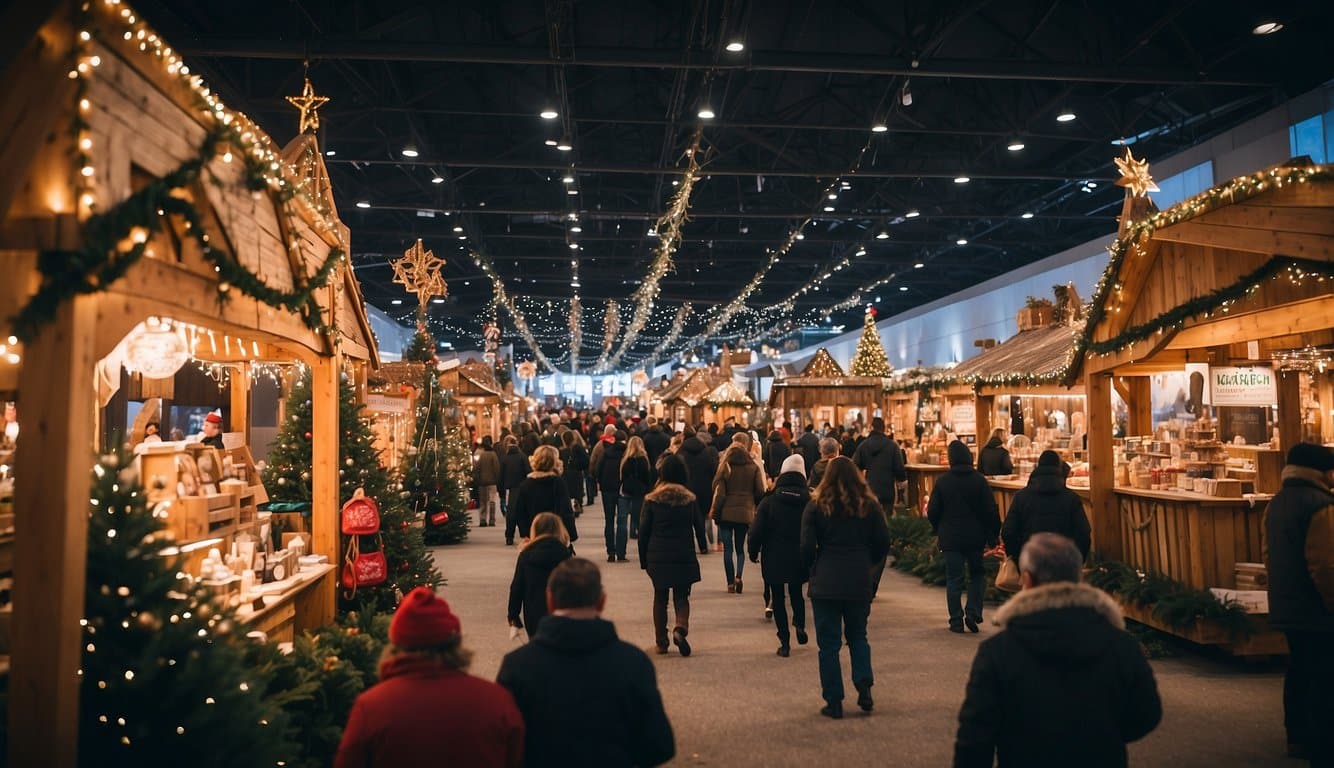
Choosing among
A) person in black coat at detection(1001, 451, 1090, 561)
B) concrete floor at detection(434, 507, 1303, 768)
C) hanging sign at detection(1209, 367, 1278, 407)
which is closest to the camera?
concrete floor at detection(434, 507, 1303, 768)

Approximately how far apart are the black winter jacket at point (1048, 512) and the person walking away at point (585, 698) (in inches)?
181

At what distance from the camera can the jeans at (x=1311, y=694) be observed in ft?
14.6

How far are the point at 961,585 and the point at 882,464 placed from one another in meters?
3.62

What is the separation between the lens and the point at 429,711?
2.49 m

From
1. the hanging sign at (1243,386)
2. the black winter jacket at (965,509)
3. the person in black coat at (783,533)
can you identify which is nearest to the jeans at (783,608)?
the person in black coat at (783,533)

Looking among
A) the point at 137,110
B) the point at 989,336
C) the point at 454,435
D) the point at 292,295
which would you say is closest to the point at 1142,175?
the point at 292,295

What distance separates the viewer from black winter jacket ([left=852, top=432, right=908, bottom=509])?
1129 centimetres

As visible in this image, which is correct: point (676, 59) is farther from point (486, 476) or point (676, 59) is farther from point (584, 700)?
point (584, 700)

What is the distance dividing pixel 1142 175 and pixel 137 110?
7.39 meters

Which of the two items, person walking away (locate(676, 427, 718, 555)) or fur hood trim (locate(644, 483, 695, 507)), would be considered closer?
fur hood trim (locate(644, 483, 695, 507))

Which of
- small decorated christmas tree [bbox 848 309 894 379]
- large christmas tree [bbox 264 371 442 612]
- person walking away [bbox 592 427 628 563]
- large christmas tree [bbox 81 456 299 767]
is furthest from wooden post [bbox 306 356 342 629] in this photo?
small decorated christmas tree [bbox 848 309 894 379]

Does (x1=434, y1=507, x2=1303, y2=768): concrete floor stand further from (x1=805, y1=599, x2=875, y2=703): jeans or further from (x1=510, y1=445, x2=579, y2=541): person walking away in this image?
(x1=510, y1=445, x2=579, y2=541): person walking away

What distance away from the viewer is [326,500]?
5.96 meters

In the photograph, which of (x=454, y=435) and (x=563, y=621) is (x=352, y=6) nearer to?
(x=454, y=435)
